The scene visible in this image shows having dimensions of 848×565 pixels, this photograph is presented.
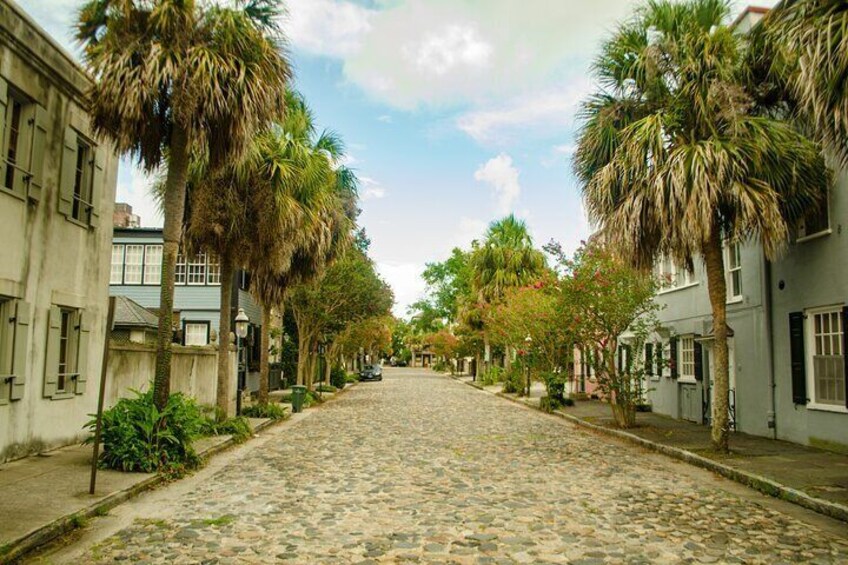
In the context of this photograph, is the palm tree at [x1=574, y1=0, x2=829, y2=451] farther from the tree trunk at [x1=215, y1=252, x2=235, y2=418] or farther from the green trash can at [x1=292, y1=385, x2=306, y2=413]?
the green trash can at [x1=292, y1=385, x2=306, y2=413]

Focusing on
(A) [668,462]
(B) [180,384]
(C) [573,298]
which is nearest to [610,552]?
(A) [668,462]

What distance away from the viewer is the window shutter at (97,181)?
44.4 ft

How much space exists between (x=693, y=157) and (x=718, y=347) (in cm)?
363

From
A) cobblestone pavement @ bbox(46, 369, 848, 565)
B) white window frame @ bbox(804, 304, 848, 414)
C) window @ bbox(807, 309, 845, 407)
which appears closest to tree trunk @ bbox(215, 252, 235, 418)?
cobblestone pavement @ bbox(46, 369, 848, 565)

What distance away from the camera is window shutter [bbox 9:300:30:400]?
10.8 metres

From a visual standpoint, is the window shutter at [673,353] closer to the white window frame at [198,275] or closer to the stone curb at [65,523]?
the stone curb at [65,523]

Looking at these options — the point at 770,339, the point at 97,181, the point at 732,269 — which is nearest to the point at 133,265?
the point at 97,181

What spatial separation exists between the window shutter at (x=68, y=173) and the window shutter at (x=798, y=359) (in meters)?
14.2

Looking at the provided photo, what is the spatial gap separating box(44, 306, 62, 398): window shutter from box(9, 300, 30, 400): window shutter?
0.68 m

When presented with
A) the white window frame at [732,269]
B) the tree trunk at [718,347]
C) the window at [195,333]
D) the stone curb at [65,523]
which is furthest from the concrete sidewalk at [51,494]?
the window at [195,333]

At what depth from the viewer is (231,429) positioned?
1574 centimetres

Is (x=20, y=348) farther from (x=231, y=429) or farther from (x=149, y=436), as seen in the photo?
(x=231, y=429)

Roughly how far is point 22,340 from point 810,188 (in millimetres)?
13985

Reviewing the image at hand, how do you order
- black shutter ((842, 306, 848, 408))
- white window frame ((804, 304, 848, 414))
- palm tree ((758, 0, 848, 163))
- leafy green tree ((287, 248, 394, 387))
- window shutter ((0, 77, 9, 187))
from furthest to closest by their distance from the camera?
leafy green tree ((287, 248, 394, 387)), white window frame ((804, 304, 848, 414)), black shutter ((842, 306, 848, 408)), window shutter ((0, 77, 9, 187)), palm tree ((758, 0, 848, 163))
